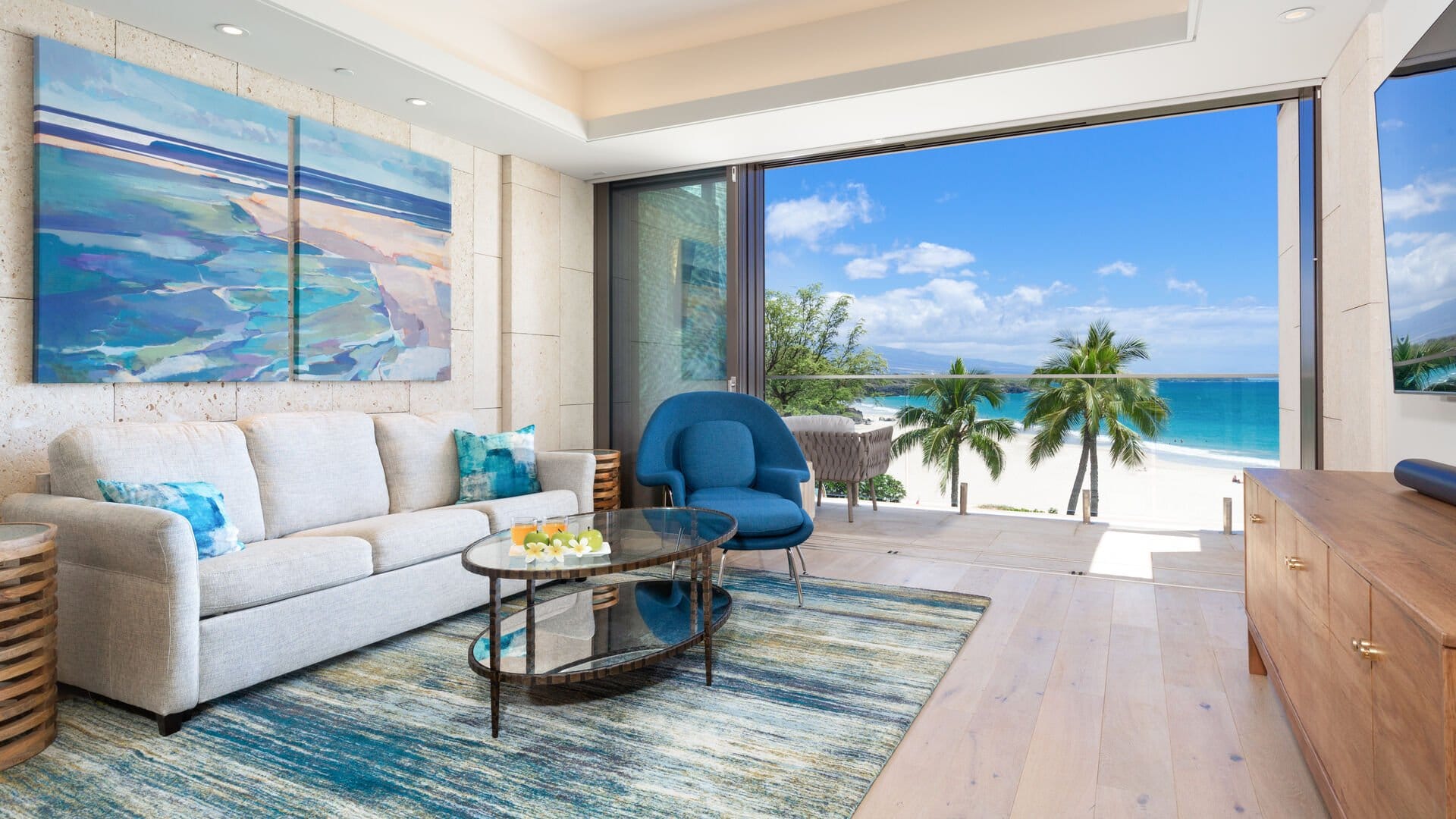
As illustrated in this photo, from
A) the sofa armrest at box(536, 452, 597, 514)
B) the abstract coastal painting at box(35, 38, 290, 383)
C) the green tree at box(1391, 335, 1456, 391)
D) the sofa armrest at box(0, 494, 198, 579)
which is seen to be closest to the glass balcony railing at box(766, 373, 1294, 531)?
the sofa armrest at box(536, 452, 597, 514)

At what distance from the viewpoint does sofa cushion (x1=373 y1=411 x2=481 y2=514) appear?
12.3 feet

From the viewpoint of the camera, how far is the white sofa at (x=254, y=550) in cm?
231

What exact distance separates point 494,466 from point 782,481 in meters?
1.46

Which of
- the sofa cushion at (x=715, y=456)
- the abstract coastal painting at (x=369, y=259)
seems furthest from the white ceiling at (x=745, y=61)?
the sofa cushion at (x=715, y=456)

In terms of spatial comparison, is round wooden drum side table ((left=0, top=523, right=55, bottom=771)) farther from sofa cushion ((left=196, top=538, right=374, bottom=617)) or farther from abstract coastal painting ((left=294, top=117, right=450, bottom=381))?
abstract coastal painting ((left=294, top=117, right=450, bottom=381))

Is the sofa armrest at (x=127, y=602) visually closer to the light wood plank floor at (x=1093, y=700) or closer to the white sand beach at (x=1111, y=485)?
the light wood plank floor at (x=1093, y=700)

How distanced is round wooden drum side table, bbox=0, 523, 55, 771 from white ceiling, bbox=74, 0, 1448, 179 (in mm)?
2040

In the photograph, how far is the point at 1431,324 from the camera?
2152 mm

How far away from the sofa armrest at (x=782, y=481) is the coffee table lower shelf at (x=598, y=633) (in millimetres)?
817

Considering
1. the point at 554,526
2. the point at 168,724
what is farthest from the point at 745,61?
the point at 168,724

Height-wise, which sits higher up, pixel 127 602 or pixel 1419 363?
pixel 1419 363

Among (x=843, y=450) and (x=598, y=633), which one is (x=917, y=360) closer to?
(x=843, y=450)

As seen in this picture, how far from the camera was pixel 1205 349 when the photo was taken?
429 inches

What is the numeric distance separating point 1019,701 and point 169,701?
257 cm
